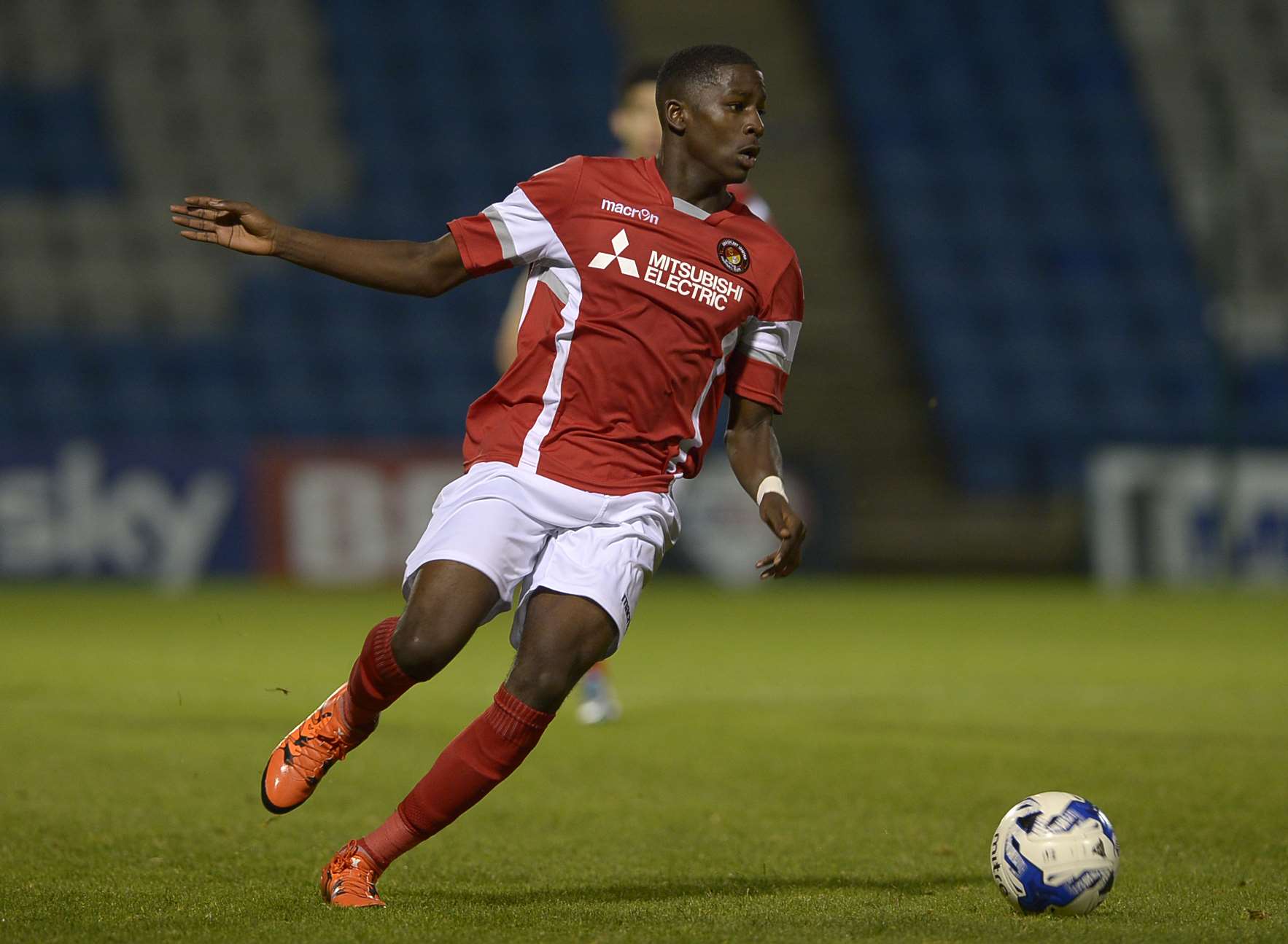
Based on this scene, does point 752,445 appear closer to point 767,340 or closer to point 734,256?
point 767,340

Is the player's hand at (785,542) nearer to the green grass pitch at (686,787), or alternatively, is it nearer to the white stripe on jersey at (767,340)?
the white stripe on jersey at (767,340)

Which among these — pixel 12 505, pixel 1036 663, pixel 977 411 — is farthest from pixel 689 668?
pixel 977 411

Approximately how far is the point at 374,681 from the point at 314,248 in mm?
936

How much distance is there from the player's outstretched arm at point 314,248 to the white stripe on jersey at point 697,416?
0.61m

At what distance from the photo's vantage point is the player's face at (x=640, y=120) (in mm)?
6320

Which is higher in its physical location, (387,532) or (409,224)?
(409,224)

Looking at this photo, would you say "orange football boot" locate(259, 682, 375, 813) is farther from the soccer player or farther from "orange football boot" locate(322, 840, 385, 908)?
"orange football boot" locate(322, 840, 385, 908)

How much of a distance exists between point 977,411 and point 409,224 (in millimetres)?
6118

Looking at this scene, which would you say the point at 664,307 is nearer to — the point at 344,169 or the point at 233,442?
the point at 233,442

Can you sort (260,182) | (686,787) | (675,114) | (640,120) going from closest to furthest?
(675,114), (686,787), (640,120), (260,182)

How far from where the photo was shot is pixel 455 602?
3803 mm

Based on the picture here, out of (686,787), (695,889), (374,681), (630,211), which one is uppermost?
(630,211)

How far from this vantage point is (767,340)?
427 cm

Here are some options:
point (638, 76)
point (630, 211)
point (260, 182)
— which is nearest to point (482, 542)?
point (630, 211)
